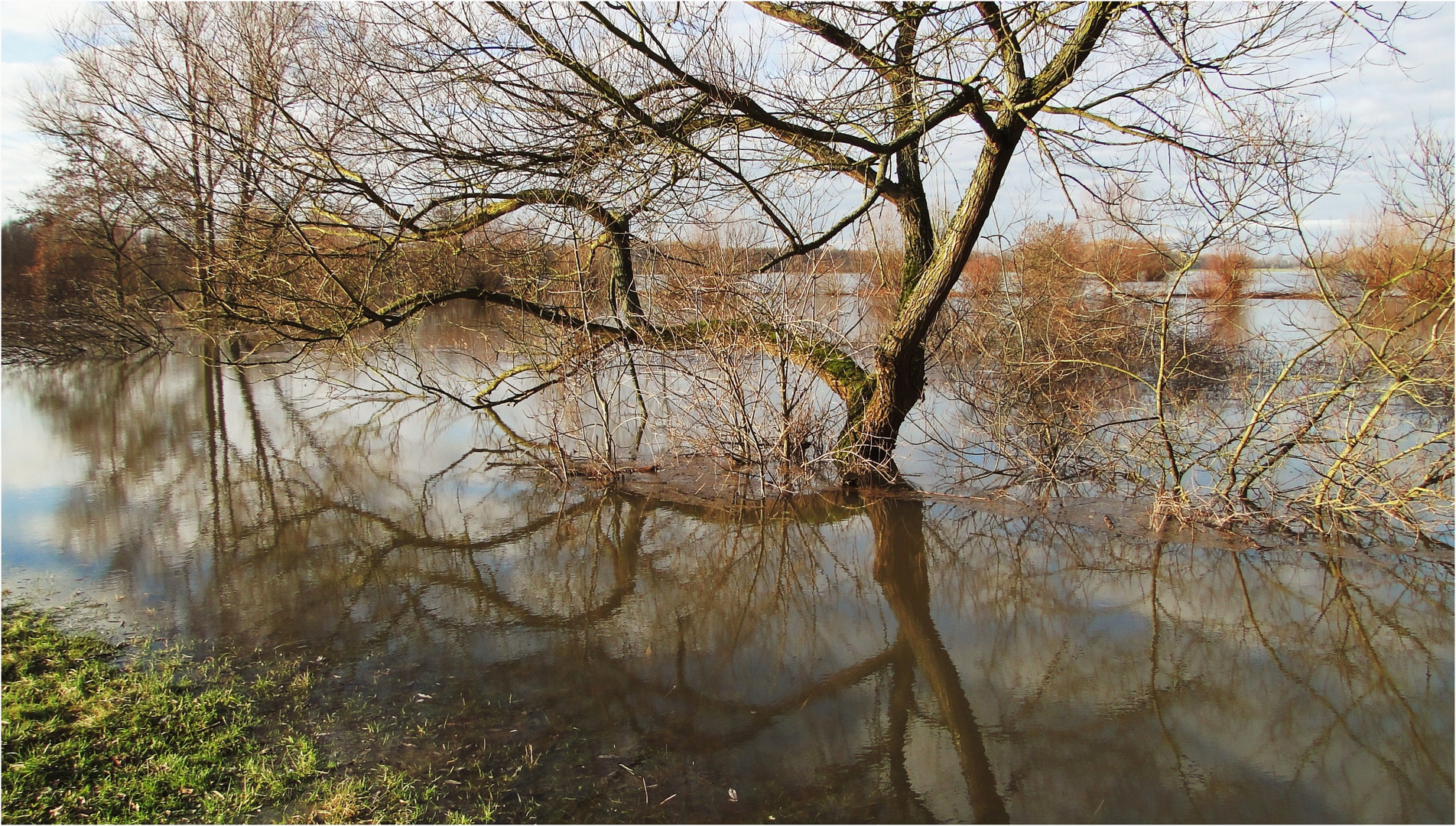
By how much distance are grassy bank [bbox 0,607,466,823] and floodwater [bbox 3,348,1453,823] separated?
441mm

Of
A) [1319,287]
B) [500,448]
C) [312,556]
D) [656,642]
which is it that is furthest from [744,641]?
[500,448]

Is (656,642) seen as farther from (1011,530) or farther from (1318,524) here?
(1318,524)

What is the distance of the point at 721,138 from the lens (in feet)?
23.6

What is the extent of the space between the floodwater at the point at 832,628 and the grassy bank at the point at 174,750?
0.44 m

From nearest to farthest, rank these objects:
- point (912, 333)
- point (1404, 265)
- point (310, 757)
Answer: point (310, 757) < point (1404, 265) < point (912, 333)

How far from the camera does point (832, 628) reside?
5.34 m

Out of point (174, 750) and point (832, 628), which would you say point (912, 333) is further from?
point (174, 750)

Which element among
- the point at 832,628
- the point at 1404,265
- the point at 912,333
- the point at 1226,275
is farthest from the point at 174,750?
the point at 1226,275

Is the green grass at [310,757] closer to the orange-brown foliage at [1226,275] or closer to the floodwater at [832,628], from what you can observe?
the floodwater at [832,628]

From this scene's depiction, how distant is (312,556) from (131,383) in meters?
13.1

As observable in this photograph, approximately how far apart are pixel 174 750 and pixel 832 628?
349 cm

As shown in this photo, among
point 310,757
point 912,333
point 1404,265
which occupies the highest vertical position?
point 1404,265

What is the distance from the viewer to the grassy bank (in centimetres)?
Result: 332

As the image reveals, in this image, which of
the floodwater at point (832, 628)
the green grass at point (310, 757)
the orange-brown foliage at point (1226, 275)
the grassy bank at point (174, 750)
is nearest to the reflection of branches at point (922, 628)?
the floodwater at point (832, 628)
